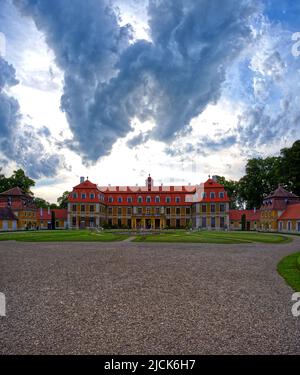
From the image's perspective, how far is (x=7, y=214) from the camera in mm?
59625

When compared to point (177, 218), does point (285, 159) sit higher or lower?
higher

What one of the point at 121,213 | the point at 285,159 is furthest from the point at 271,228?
the point at 121,213

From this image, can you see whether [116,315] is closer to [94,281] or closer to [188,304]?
[188,304]

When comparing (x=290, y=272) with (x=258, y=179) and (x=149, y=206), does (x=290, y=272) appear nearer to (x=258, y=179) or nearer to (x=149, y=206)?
(x=149, y=206)

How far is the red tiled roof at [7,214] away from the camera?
2312 inches

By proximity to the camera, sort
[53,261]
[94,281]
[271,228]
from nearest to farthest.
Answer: [94,281] < [53,261] < [271,228]

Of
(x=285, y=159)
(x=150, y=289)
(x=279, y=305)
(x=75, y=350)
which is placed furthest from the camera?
(x=285, y=159)

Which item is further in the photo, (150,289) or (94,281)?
(94,281)

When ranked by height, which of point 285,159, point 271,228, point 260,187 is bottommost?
point 271,228

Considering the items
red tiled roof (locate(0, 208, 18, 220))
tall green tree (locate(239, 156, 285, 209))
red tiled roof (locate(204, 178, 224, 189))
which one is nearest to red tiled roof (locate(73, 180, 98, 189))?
red tiled roof (locate(0, 208, 18, 220))

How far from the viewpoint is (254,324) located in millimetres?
6336

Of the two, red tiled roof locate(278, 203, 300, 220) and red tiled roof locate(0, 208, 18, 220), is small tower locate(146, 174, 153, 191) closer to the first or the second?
red tiled roof locate(0, 208, 18, 220)

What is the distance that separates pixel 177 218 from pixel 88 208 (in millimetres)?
20450

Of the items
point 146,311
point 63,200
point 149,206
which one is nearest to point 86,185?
point 149,206
